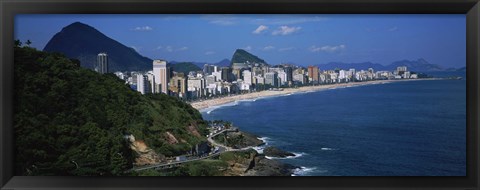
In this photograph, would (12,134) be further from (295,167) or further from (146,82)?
(295,167)

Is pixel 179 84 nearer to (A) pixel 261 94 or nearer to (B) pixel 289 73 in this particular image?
(A) pixel 261 94

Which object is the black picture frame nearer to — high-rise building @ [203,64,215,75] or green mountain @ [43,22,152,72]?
green mountain @ [43,22,152,72]

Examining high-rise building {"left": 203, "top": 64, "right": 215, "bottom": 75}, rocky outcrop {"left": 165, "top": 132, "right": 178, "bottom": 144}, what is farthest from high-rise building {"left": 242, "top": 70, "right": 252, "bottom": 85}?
rocky outcrop {"left": 165, "top": 132, "right": 178, "bottom": 144}

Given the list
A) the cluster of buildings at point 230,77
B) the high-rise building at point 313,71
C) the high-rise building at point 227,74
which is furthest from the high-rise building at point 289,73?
the high-rise building at point 227,74

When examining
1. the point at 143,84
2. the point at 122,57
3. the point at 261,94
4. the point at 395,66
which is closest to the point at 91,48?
the point at 122,57
